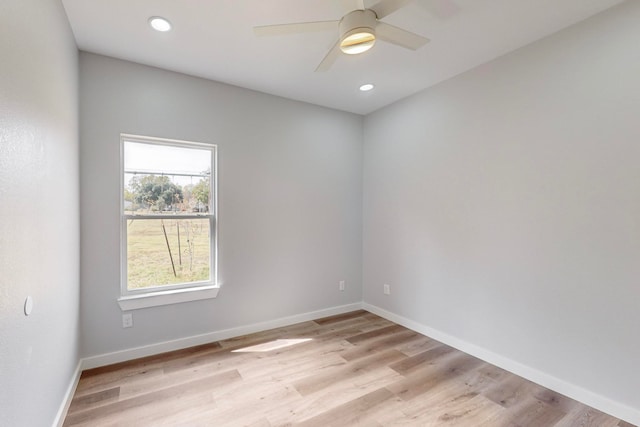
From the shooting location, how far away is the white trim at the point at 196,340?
8.31 feet

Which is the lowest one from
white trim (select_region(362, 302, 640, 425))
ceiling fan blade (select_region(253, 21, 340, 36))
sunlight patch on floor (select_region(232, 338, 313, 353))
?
sunlight patch on floor (select_region(232, 338, 313, 353))

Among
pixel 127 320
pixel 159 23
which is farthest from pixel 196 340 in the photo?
pixel 159 23

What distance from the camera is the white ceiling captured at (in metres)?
1.96

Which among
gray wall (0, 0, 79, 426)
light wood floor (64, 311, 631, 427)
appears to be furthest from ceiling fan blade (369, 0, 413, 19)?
light wood floor (64, 311, 631, 427)

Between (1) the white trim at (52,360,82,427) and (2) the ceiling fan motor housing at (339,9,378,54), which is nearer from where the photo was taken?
(2) the ceiling fan motor housing at (339,9,378,54)

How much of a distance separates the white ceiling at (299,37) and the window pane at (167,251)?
1.52m

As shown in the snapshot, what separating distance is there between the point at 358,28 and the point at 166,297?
2.76 meters

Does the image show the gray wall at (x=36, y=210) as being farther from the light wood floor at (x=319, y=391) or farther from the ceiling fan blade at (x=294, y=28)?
the ceiling fan blade at (x=294, y=28)

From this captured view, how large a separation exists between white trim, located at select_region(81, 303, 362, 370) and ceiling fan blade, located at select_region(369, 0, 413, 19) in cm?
308

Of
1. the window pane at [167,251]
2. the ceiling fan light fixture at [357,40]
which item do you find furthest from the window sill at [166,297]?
the ceiling fan light fixture at [357,40]

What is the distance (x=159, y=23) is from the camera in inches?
83.7

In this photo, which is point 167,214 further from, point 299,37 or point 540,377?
point 540,377

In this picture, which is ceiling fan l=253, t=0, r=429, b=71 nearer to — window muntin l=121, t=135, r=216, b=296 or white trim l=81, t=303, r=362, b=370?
window muntin l=121, t=135, r=216, b=296

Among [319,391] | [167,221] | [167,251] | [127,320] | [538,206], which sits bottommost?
[319,391]
